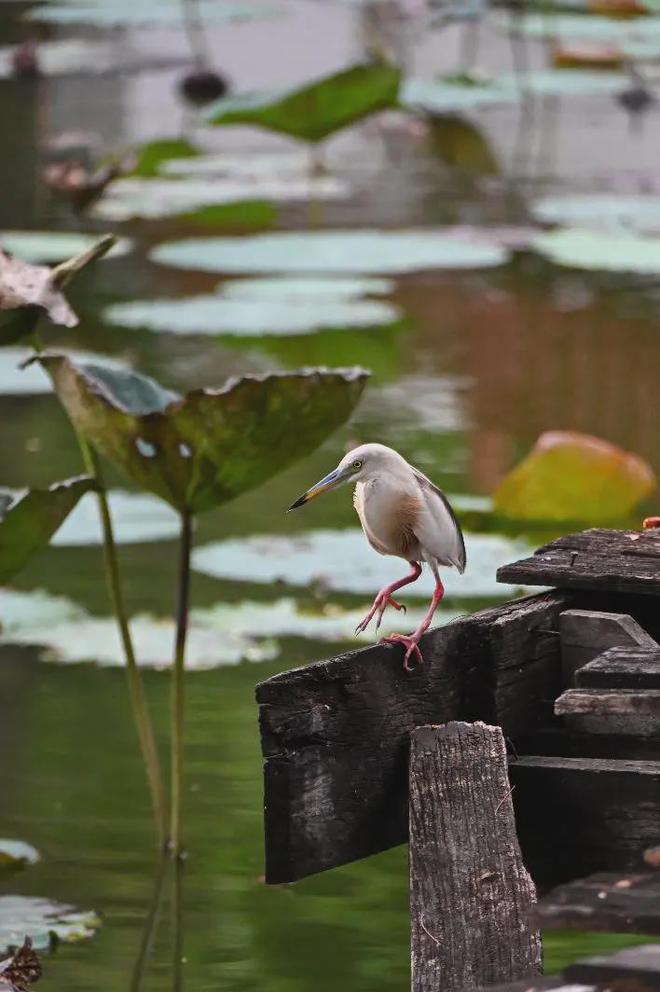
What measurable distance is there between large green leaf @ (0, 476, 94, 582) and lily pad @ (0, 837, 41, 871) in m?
0.53

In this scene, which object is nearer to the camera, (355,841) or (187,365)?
(355,841)

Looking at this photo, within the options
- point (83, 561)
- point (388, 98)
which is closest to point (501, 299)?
point (388, 98)

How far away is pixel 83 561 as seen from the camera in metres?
5.09

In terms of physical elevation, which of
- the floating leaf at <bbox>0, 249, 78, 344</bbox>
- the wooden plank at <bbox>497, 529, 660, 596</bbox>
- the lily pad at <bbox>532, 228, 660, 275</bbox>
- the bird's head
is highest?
the bird's head

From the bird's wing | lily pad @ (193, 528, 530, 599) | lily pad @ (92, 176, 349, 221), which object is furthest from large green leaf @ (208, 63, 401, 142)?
the bird's wing

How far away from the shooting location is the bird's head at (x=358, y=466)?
2.34 metres

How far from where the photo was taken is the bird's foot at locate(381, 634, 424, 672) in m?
2.30

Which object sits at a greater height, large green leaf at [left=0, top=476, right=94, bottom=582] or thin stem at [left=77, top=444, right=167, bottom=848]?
large green leaf at [left=0, top=476, right=94, bottom=582]

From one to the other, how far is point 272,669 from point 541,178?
630 cm

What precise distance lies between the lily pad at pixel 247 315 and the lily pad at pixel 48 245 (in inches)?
16.1

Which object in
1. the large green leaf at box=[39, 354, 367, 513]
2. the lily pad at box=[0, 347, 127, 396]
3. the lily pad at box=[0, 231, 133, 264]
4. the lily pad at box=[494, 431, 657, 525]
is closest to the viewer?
the large green leaf at box=[39, 354, 367, 513]

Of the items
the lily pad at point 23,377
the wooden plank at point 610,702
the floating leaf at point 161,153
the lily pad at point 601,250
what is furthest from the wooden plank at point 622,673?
the floating leaf at point 161,153

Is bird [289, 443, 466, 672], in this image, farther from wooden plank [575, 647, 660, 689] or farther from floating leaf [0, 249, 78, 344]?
floating leaf [0, 249, 78, 344]

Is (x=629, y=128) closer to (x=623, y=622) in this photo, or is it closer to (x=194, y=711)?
(x=194, y=711)
